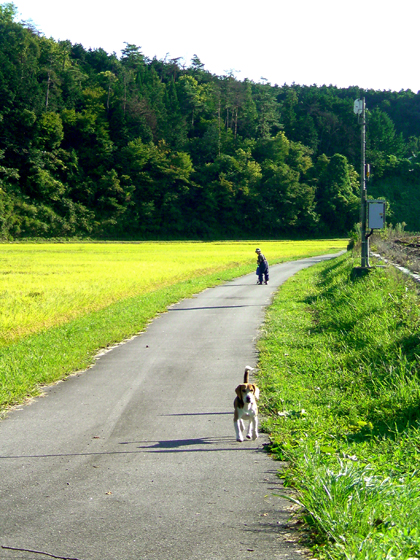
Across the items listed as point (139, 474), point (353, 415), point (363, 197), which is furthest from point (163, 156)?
point (139, 474)

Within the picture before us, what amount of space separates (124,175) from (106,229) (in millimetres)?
12027

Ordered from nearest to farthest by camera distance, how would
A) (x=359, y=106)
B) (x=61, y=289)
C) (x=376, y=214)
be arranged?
1. (x=376, y=214)
2. (x=359, y=106)
3. (x=61, y=289)

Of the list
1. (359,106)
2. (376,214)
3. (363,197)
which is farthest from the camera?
(359,106)

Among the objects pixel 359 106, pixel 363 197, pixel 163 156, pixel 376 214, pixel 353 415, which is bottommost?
pixel 353 415

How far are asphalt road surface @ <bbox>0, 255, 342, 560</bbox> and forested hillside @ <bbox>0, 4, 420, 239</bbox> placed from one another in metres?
72.7

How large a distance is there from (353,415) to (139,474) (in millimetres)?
2993

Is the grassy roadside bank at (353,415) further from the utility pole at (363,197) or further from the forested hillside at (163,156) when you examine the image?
the forested hillside at (163,156)

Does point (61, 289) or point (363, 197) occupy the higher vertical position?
point (363, 197)

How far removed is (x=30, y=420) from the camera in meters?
7.19

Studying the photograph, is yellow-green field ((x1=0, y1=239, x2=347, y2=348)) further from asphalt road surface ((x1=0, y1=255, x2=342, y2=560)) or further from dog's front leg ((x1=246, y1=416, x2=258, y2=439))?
dog's front leg ((x1=246, y1=416, x2=258, y2=439))

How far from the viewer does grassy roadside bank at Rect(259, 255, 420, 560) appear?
382 cm

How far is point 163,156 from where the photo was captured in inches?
4006

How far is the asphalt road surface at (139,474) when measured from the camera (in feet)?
12.8

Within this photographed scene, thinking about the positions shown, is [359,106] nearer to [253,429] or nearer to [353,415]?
[353,415]
